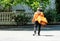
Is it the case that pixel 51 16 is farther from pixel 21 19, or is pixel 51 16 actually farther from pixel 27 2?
pixel 21 19

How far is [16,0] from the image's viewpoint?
2258 cm

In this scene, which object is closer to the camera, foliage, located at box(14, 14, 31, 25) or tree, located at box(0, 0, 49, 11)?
tree, located at box(0, 0, 49, 11)
